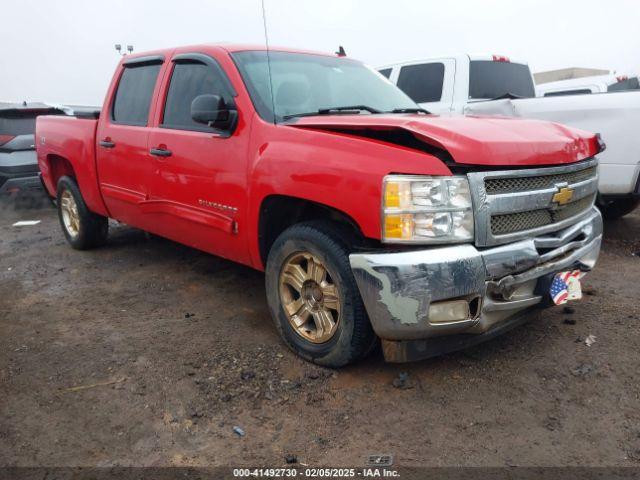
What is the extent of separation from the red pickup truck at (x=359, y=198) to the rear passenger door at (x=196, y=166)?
0.01m

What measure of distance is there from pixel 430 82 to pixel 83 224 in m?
4.43

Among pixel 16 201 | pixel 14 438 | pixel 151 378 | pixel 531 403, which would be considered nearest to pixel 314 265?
pixel 151 378

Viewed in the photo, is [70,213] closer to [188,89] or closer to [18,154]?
[188,89]

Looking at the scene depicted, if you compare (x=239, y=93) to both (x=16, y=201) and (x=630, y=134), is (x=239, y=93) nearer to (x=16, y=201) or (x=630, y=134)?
(x=630, y=134)

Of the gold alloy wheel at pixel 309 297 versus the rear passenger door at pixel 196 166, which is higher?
the rear passenger door at pixel 196 166

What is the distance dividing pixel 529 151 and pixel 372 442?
1.64 metres

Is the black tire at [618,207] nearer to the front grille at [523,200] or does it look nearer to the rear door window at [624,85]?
the rear door window at [624,85]

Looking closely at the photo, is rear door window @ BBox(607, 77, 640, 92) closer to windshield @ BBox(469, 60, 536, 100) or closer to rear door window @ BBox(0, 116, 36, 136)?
windshield @ BBox(469, 60, 536, 100)

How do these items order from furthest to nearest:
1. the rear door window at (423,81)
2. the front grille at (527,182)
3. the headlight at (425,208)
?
the rear door window at (423,81), the front grille at (527,182), the headlight at (425,208)

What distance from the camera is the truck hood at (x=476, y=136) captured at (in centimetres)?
258

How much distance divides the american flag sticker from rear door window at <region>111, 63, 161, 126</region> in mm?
3234

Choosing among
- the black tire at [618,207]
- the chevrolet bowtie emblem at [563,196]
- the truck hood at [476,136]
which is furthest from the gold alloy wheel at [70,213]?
the black tire at [618,207]

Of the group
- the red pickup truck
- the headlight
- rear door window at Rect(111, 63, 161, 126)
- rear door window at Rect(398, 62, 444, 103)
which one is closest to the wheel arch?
the red pickup truck

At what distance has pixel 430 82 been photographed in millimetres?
6859
